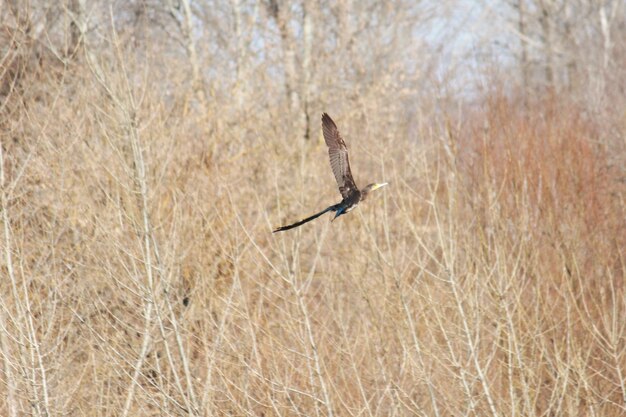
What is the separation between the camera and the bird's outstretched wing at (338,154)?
7.52 metres

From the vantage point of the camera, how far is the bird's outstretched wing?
752cm

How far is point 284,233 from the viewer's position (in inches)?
423

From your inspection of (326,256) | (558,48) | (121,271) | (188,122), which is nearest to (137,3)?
(188,122)

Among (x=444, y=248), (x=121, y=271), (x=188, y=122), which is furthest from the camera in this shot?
(x=188, y=122)

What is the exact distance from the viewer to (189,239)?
11922mm

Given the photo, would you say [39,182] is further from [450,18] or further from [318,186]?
[450,18]

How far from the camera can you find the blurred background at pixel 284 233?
328 inches

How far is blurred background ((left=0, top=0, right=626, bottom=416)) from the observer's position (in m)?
8.34

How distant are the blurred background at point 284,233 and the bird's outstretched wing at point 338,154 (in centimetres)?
30

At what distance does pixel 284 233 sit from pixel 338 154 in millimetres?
3268

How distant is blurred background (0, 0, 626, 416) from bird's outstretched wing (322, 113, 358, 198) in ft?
0.99

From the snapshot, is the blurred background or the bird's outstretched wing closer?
the bird's outstretched wing

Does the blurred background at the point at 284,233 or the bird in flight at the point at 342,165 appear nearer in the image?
the bird in flight at the point at 342,165

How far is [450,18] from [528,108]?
14.9 m
